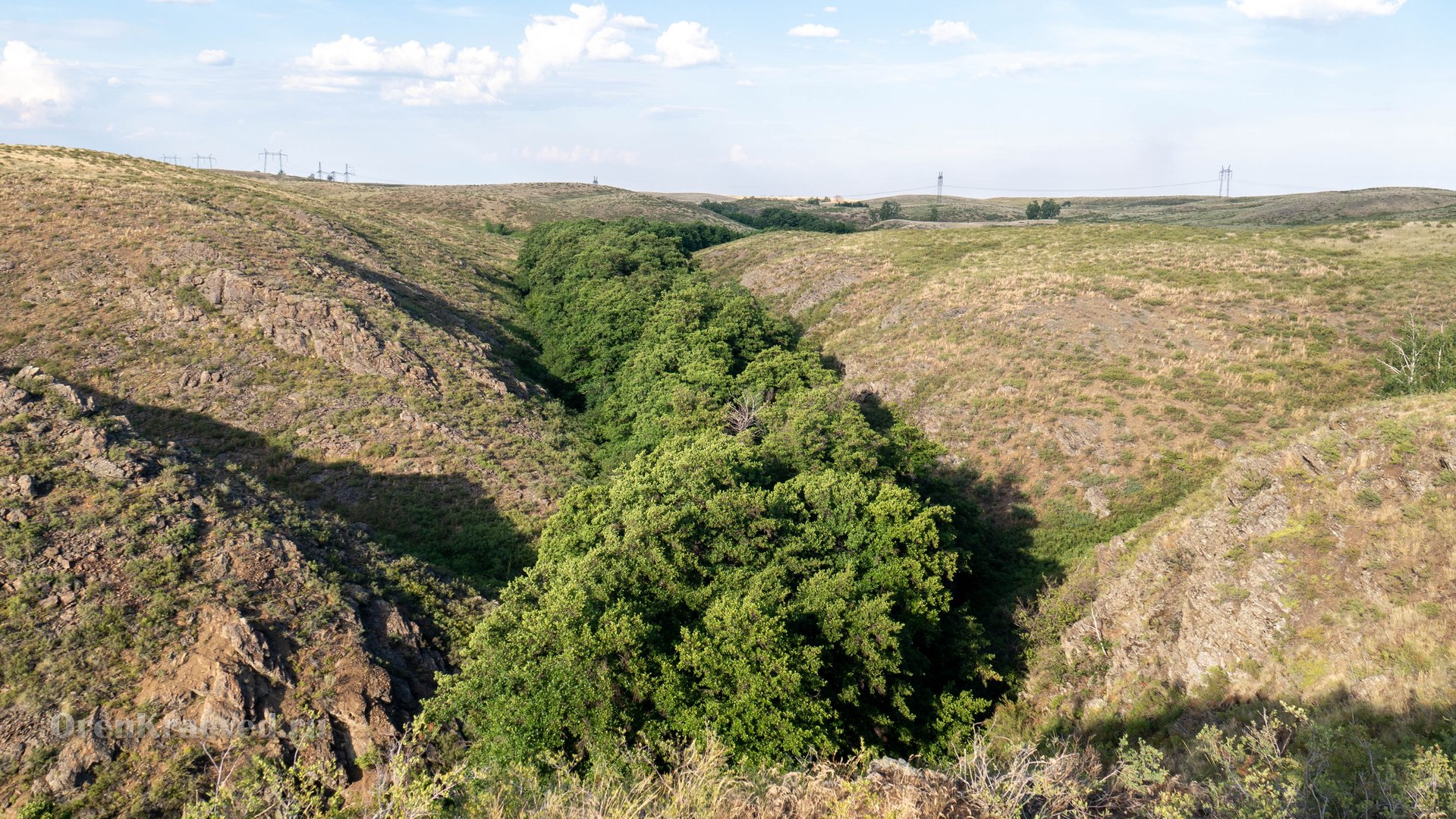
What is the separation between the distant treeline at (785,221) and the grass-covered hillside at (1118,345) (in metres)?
53.1

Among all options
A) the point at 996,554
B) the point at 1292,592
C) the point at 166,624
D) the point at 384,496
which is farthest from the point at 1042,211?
the point at 166,624

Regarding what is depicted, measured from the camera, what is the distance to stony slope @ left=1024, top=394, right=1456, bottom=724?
16.8 metres

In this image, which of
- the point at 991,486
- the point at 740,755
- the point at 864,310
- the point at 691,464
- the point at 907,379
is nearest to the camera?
the point at 740,755

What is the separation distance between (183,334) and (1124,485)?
5044cm

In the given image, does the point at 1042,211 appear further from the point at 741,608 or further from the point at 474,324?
the point at 741,608

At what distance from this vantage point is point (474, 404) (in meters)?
41.7

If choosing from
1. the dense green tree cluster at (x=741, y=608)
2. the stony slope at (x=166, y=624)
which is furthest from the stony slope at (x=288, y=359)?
the dense green tree cluster at (x=741, y=608)

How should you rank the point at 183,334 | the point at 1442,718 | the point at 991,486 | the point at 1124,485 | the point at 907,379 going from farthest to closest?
the point at 907,379, the point at 183,334, the point at 991,486, the point at 1124,485, the point at 1442,718

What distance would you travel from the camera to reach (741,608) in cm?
1794

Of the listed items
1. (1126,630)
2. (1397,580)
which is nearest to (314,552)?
(1126,630)

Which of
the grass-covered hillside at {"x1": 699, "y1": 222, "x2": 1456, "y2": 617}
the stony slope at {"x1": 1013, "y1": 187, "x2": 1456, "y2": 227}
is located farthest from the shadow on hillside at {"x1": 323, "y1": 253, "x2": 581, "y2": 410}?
the stony slope at {"x1": 1013, "y1": 187, "x2": 1456, "y2": 227}

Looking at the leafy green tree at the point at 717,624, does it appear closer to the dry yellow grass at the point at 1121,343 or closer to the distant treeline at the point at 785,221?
the dry yellow grass at the point at 1121,343

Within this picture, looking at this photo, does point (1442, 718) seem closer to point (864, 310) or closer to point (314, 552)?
point (314, 552)

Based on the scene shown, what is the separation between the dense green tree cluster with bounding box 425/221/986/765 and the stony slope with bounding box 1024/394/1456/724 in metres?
4.29
